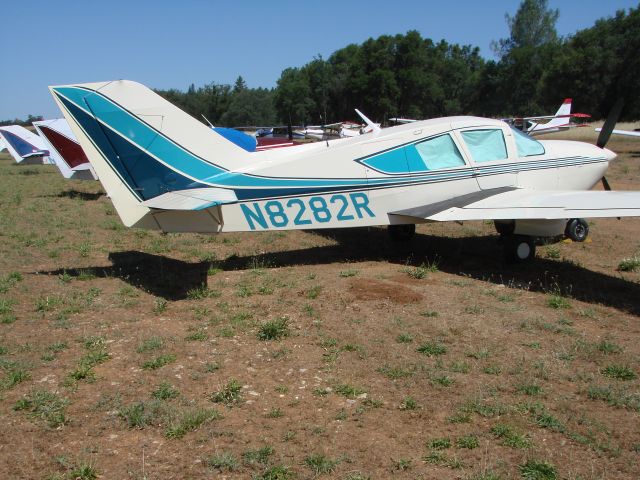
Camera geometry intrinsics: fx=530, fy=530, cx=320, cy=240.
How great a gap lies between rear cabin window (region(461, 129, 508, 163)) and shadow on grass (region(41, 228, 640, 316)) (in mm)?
1569

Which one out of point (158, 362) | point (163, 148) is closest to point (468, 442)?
point (158, 362)

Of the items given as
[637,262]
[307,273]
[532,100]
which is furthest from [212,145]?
[532,100]

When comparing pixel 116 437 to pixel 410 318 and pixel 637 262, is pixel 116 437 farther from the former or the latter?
pixel 637 262

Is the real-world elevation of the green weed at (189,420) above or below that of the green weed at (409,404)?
above

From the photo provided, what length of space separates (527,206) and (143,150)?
579 cm

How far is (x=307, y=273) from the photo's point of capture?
27.9 ft

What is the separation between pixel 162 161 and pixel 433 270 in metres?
4.52

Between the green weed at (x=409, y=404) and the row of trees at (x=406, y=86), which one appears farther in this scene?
the row of trees at (x=406, y=86)

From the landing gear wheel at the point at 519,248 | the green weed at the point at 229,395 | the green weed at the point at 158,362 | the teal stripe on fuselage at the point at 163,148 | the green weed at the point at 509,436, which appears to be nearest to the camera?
the green weed at the point at 509,436

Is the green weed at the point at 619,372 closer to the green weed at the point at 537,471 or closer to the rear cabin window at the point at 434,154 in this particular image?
the green weed at the point at 537,471

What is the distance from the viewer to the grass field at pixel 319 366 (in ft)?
12.3

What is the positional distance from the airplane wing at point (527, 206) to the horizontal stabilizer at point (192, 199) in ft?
9.09

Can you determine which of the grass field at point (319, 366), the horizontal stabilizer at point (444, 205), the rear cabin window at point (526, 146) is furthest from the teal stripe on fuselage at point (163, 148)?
the rear cabin window at point (526, 146)

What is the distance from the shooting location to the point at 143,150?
303 inches
